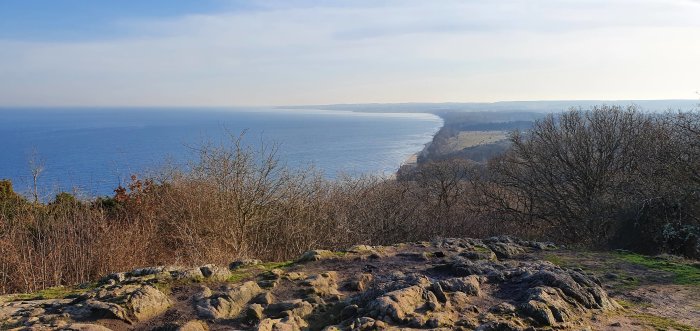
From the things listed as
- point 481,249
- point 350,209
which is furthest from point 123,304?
point 350,209

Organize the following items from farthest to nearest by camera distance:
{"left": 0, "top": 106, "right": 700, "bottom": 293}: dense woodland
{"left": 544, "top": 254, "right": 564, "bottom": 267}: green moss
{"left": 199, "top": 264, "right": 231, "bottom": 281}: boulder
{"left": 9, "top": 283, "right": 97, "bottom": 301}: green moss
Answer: {"left": 0, "top": 106, "right": 700, "bottom": 293}: dense woodland, {"left": 544, "top": 254, "right": 564, "bottom": 267}: green moss, {"left": 199, "top": 264, "right": 231, "bottom": 281}: boulder, {"left": 9, "top": 283, "right": 97, "bottom": 301}: green moss

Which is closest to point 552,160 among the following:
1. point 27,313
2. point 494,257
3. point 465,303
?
point 494,257

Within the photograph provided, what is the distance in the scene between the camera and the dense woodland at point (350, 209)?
42.4ft

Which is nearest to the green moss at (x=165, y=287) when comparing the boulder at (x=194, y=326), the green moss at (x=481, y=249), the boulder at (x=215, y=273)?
the boulder at (x=215, y=273)

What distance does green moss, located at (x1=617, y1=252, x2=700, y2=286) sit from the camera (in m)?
9.75

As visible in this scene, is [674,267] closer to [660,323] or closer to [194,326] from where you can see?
[660,323]

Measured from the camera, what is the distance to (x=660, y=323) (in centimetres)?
723

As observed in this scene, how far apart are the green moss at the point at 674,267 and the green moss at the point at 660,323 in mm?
2690

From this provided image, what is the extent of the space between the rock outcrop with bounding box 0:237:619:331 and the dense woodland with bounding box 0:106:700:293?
4780mm

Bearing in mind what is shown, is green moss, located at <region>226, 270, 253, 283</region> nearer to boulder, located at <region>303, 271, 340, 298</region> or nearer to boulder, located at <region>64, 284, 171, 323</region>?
boulder, located at <region>303, 271, 340, 298</region>

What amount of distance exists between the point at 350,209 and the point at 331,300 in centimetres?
1410

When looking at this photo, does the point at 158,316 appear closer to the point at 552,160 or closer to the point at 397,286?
the point at 397,286

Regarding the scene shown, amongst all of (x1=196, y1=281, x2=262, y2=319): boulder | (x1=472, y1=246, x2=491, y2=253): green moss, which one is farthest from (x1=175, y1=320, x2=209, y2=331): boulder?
(x1=472, y1=246, x2=491, y2=253): green moss

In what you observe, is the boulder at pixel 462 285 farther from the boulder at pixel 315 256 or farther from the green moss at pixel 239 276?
the green moss at pixel 239 276
